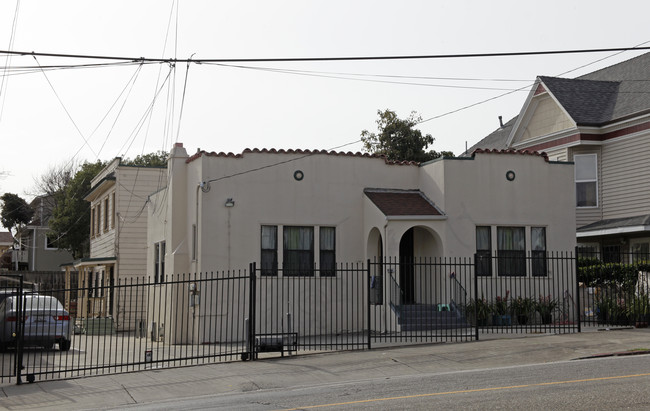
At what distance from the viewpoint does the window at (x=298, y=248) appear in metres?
21.9

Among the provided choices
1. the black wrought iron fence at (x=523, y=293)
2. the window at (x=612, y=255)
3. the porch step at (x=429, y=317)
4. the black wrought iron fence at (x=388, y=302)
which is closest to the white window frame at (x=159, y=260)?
the black wrought iron fence at (x=388, y=302)

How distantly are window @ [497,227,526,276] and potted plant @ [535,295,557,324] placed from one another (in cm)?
105

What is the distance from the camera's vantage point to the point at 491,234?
22672mm

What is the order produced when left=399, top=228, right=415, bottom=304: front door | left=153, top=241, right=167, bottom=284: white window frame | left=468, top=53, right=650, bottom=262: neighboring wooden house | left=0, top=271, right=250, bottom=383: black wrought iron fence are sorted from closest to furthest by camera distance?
1. left=0, top=271, right=250, bottom=383: black wrought iron fence
2. left=399, top=228, right=415, bottom=304: front door
3. left=153, top=241, right=167, bottom=284: white window frame
4. left=468, top=53, right=650, bottom=262: neighboring wooden house

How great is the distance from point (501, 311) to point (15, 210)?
54271 millimetres

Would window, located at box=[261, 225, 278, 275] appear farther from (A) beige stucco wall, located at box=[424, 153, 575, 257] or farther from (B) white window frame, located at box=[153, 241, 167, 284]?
(A) beige stucco wall, located at box=[424, 153, 575, 257]

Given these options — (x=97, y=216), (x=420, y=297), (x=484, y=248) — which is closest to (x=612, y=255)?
(x=484, y=248)

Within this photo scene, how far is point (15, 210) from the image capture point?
65.4 meters

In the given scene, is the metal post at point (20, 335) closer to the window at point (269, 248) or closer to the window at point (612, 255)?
the window at point (269, 248)

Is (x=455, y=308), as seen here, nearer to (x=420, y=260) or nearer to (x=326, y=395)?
(x=420, y=260)

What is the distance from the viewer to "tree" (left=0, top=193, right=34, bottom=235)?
65.4 m

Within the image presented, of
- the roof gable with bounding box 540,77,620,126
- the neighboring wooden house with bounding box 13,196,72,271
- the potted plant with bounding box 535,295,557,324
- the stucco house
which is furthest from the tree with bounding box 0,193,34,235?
the potted plant with bounding box 535,295,557,324

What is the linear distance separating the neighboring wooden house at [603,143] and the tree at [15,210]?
48663mm

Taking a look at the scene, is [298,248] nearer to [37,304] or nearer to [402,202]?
[402,202]
